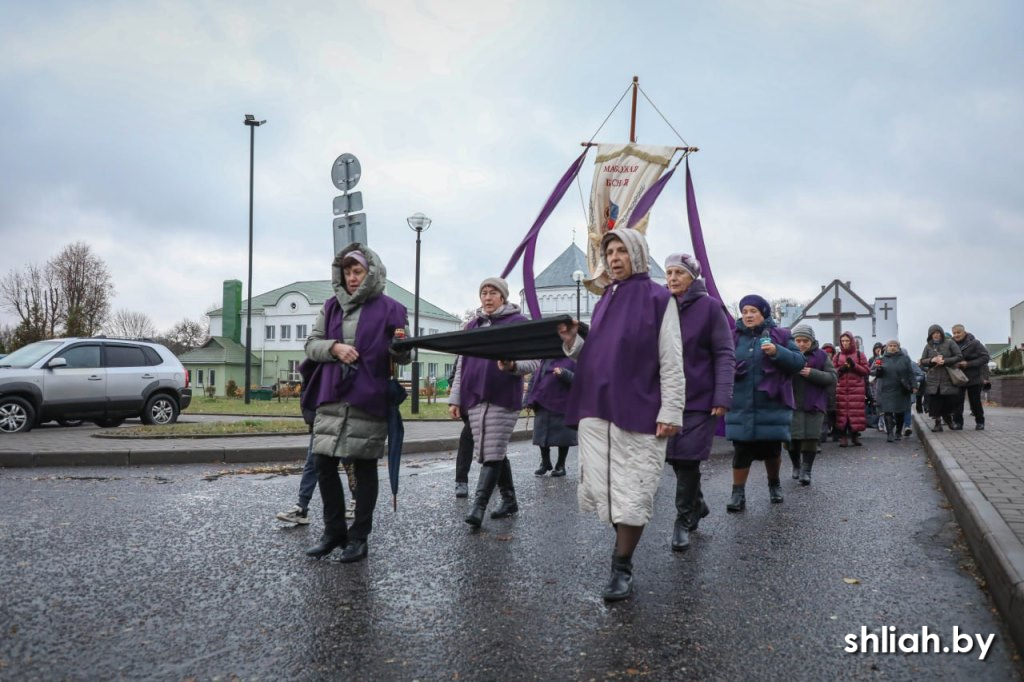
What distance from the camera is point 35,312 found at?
55906 mm

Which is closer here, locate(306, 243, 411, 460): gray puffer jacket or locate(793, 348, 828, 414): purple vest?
locate(306, 243, 411, 460): gray puffer jacket

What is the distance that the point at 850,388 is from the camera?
1271 centimetres

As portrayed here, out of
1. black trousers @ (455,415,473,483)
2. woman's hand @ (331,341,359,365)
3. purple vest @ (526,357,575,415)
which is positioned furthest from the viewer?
purple vest @ (526,357,575,415)

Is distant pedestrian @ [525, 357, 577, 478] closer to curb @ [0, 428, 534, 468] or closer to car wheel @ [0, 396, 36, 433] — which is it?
curb @ [0, 428, 534, 468]

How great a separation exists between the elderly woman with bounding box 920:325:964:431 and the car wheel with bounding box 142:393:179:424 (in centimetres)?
1390

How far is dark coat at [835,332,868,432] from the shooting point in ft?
41.3

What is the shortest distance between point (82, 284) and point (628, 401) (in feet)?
207

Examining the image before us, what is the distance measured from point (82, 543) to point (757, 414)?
511 centimetres

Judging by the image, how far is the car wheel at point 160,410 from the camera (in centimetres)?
1462

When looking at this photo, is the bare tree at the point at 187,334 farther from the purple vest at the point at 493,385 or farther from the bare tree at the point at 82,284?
the purple vest at the point at 493,385

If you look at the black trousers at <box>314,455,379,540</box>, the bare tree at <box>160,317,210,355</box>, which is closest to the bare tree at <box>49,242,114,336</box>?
the bare tree at <box>160,317,210,355</box>

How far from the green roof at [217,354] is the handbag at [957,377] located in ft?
193

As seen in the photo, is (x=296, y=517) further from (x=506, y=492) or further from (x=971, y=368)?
(x=971, y=368)

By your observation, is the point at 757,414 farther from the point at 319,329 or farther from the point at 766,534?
the point at 319,329
